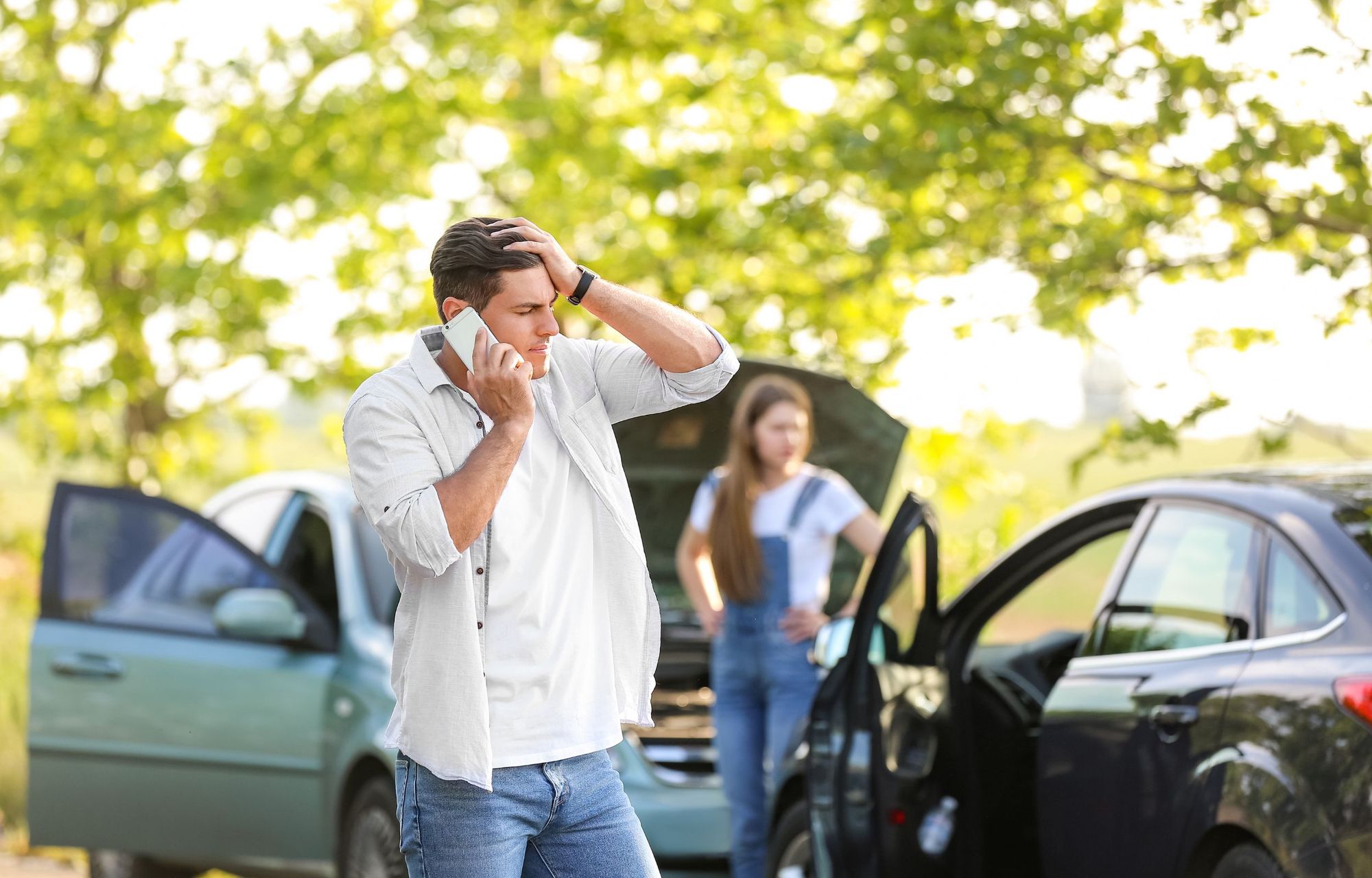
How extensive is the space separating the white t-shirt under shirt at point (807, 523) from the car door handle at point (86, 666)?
252 centimetres

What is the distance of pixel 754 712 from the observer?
581 centimetres

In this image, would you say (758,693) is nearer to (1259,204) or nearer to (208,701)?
(208,701)

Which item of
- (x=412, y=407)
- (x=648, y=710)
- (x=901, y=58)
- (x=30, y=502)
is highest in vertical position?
(x=901, y=58)

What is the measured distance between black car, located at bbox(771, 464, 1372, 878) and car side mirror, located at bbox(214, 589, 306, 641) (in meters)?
1.86

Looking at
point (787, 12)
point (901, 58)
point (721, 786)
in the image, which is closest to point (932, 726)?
point (721, 786)

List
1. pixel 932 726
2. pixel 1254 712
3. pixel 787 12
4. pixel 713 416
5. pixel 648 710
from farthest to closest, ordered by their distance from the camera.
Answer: pixel 787 12 < pixel 713 416 < pixel 932 726 < pixel 1254 712 < pixel 648 710

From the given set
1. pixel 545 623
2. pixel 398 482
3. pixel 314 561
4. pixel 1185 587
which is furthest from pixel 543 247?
pixel 314 561

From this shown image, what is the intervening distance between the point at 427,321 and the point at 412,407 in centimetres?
1161

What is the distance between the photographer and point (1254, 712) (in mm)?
3648

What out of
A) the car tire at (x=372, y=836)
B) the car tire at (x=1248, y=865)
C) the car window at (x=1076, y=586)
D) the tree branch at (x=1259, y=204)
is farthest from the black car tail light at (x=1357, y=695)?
the tree branch at (x=1259, y=204)

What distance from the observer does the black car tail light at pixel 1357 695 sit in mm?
3346

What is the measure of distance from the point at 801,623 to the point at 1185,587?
5.74 ft

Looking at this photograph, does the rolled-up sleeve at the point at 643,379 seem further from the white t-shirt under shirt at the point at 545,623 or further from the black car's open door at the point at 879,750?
the black car's open door at the point at 879,750

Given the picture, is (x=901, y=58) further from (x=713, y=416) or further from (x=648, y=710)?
(x=648, y=710)
